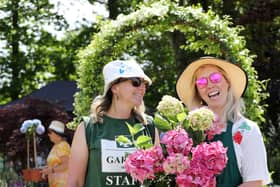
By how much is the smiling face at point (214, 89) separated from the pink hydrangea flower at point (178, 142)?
21.8 inches

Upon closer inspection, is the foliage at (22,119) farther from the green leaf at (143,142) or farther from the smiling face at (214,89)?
the green leaf at (143,142)

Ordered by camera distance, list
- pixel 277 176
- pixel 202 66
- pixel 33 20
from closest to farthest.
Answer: pixel 202 66 < pixel 277 176 < pixel 33 20

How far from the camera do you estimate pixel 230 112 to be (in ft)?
9.56

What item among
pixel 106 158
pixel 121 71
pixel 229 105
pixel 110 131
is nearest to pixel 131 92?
pixel 121 71

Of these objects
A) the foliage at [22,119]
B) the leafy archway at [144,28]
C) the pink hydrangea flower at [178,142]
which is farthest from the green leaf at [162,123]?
the foliage at [22,119]

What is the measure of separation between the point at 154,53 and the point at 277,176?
6.12 m

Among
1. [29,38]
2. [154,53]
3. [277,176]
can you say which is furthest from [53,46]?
[277,176]

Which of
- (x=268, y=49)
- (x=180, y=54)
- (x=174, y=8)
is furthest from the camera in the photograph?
(x=268, y=49)

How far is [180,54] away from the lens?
11.1 meters

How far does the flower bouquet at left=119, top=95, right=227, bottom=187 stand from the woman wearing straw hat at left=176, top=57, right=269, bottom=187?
0.23 m

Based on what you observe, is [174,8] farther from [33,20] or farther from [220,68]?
[33,20]

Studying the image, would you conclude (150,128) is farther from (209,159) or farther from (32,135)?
(32,135)

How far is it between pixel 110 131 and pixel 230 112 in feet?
2.11

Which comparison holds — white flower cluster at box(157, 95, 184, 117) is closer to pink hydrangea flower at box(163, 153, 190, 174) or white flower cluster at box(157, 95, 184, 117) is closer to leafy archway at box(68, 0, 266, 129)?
pink hydrangea flower at box(163, 153, 190, 174)
